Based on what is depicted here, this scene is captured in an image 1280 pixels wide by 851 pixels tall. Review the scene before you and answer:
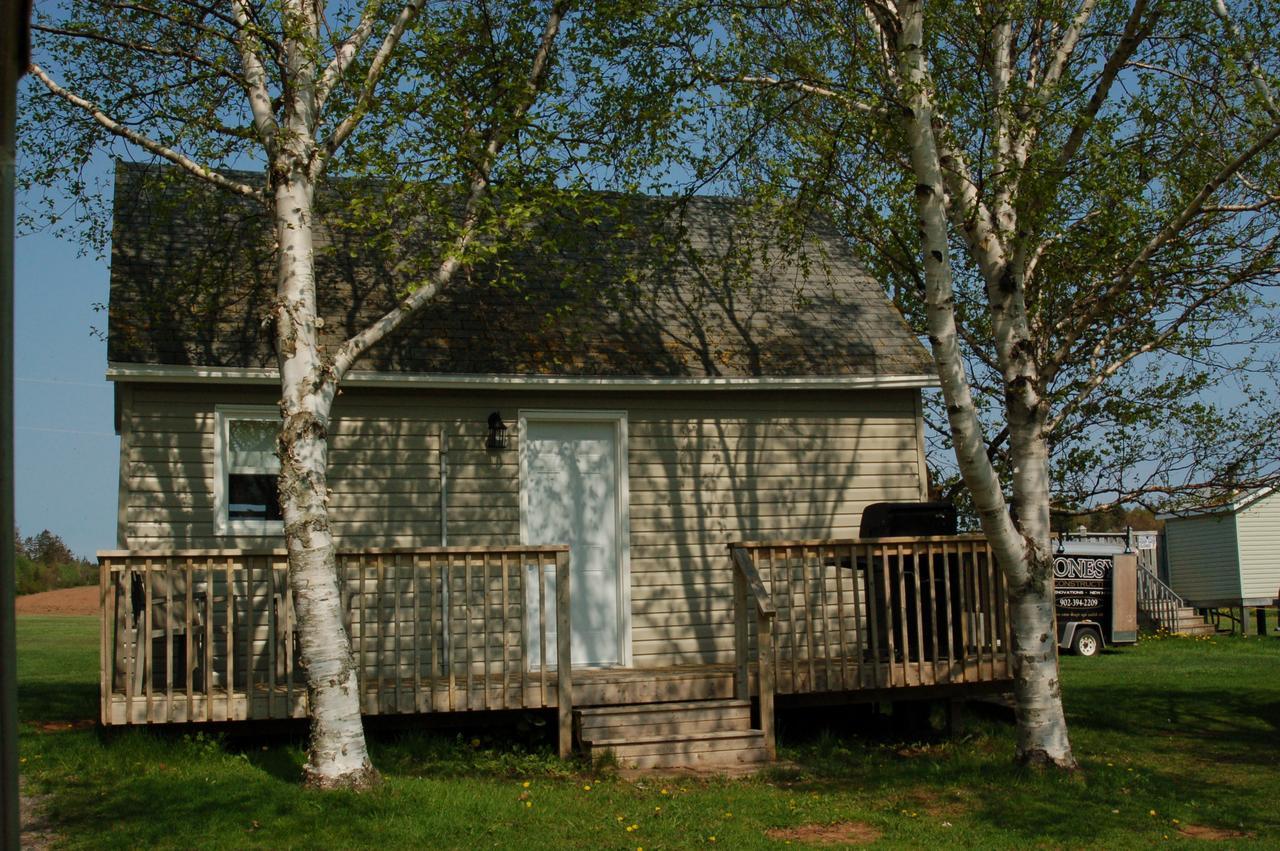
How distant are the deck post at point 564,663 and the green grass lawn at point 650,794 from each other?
25 centimetres

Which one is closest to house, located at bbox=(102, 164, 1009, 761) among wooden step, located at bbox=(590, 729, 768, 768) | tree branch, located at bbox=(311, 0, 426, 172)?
wooden step, located at bbox=(590, 729, 768, 768)

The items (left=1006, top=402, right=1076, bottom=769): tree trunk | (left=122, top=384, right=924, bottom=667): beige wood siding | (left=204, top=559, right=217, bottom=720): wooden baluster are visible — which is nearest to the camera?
(left=204, top=559, right=217, bottom=720): wooden baluster

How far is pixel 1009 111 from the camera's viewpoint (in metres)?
9.04

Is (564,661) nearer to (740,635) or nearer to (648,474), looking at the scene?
(740,635)

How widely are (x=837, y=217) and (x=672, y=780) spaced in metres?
7.29

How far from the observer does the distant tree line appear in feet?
127

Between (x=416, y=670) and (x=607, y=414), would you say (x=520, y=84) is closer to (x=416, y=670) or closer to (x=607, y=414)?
(x=607, y=414)

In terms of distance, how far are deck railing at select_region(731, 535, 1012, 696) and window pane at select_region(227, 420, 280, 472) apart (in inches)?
158

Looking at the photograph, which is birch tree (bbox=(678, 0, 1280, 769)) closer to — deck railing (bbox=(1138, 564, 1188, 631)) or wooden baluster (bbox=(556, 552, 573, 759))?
wooden baluster (bbox=(556, 552, 573, 759))

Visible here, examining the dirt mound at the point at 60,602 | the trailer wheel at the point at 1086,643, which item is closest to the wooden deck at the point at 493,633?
the trailer wheel at the point at 1086,643

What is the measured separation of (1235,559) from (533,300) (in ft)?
88.9

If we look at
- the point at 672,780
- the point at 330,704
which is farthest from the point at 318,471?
the point at 672,780

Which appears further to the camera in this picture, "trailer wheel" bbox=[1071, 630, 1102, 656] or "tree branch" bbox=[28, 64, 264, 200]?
"trailer wheel" bbox=[1071, 630, 1102, 656]

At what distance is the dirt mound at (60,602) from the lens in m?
35.7
